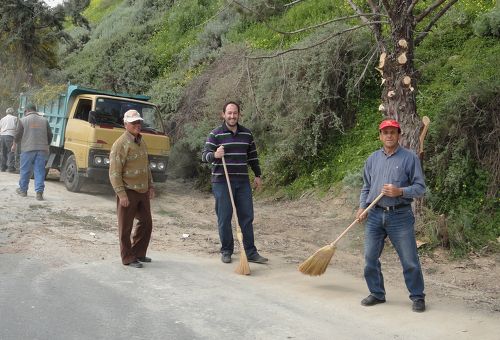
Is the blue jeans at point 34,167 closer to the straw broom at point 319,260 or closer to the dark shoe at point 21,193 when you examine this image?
the dark shoe at point 21,193

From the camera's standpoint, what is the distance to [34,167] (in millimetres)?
11031

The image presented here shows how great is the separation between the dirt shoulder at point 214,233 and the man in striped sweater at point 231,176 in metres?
0.66

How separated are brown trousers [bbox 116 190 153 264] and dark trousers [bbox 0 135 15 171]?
9883mm

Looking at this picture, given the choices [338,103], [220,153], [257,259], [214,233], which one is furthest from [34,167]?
[338,103]

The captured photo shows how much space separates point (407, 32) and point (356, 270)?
10.6ft

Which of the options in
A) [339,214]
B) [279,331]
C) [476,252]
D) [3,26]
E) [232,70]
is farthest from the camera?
[3,26]

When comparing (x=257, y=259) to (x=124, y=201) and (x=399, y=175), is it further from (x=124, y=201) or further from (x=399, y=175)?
(x=399, y=175)

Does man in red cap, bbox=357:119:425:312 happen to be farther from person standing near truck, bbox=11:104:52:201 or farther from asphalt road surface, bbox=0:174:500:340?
person standing near truck, bbox=11:104:52:201

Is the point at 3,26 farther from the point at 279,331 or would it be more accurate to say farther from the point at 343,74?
the point at 279,331

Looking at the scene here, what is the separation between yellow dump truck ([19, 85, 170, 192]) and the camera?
38.9 feet

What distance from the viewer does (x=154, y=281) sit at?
6.16m

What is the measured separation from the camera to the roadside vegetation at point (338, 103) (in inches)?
331

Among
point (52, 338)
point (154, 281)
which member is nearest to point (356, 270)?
point (154, 281)

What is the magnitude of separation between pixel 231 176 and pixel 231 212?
1.44 feet
